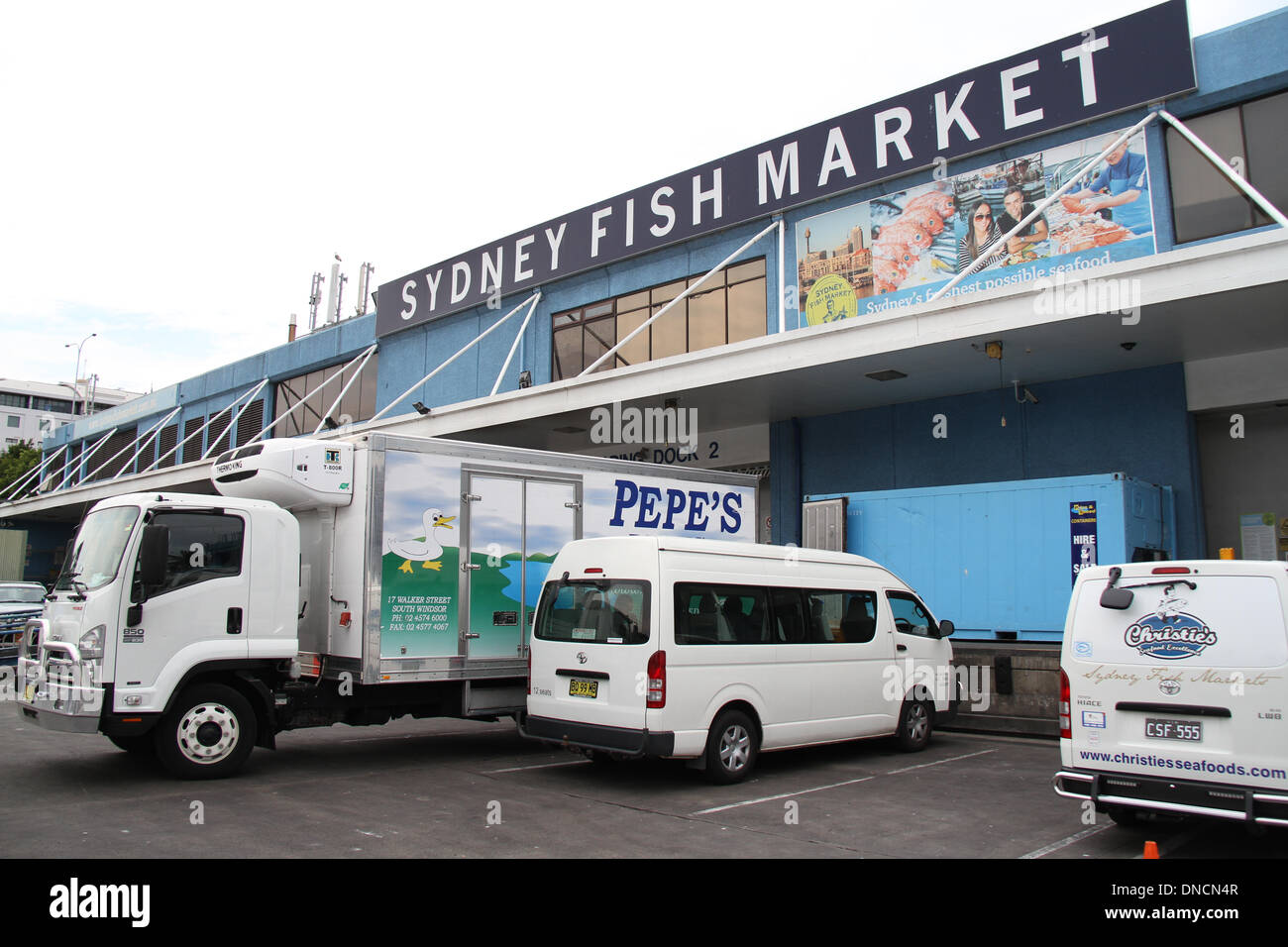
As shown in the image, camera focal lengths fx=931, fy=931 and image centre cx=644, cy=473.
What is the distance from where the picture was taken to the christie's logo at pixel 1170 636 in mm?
6125

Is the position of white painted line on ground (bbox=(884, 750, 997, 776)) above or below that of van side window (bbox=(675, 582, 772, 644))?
below

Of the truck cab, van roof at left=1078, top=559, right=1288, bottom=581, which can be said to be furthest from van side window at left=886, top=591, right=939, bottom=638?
the truck cab

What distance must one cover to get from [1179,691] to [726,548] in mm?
4040

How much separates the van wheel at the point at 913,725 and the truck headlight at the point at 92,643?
795cm

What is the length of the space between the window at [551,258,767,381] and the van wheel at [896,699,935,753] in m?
8.61

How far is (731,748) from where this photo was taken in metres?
8.58

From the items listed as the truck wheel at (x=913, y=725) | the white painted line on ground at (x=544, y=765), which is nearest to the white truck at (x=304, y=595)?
the white painted line on ground at (x=544, y=765)

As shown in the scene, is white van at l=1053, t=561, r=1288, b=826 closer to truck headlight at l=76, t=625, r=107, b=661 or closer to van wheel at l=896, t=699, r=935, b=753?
van wheel at l=896, t=699, r=935, b=753

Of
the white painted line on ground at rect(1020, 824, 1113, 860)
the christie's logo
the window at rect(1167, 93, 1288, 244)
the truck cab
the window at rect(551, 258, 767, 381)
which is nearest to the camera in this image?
the christie's logo

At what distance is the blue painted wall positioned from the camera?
13.3 meters

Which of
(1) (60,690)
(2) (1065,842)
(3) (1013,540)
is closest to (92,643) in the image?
(1) (60,690)

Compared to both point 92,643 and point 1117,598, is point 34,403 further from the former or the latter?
point 1117,598
